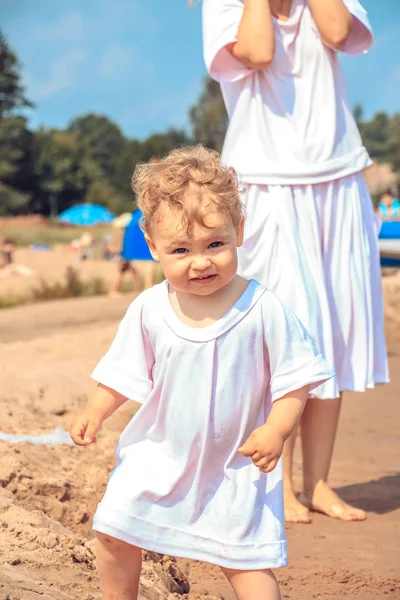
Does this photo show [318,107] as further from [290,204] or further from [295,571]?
[295,571]

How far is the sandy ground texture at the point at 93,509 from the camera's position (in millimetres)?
2929

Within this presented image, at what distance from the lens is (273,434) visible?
2.37 m

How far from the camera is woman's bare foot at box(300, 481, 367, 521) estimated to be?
152 inches

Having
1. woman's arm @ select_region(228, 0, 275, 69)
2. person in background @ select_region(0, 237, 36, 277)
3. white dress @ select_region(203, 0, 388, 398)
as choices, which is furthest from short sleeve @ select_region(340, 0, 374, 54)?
person in background @ select_region(0, 237, 36, 277)

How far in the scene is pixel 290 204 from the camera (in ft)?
12.5

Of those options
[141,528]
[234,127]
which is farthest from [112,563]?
[234,127]

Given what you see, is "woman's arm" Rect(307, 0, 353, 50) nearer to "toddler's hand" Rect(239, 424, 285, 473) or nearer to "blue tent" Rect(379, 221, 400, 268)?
"toddler's hand" Rect(239, 424, 285, 473)

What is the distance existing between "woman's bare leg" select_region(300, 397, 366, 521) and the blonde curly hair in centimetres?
156

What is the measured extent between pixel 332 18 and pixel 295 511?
1835mm

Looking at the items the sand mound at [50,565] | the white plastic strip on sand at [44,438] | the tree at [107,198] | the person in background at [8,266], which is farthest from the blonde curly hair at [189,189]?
the tree at [107,198]

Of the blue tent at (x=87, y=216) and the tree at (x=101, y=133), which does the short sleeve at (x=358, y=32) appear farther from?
the tree at (x=101, y=133)

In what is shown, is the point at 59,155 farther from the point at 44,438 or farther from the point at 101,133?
the point at 44,438

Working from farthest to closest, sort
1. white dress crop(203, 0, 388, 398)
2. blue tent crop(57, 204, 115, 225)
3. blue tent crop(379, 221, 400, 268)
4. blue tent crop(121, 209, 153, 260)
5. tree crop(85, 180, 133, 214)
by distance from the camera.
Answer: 1. tree crop(85, 180, 133, 214)
2. blue tent crop(57, 204, 115, 225)
3. blue tent crop(121, 209, 153, 260)
4. blue tent crop(379, 221, 400, 268)
5. white dress crop(203, 0, 388, 398)

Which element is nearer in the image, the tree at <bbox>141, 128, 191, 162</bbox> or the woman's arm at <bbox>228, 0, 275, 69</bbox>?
the woman's arm at <bbox>228, 0, 275, 69</bbox>
